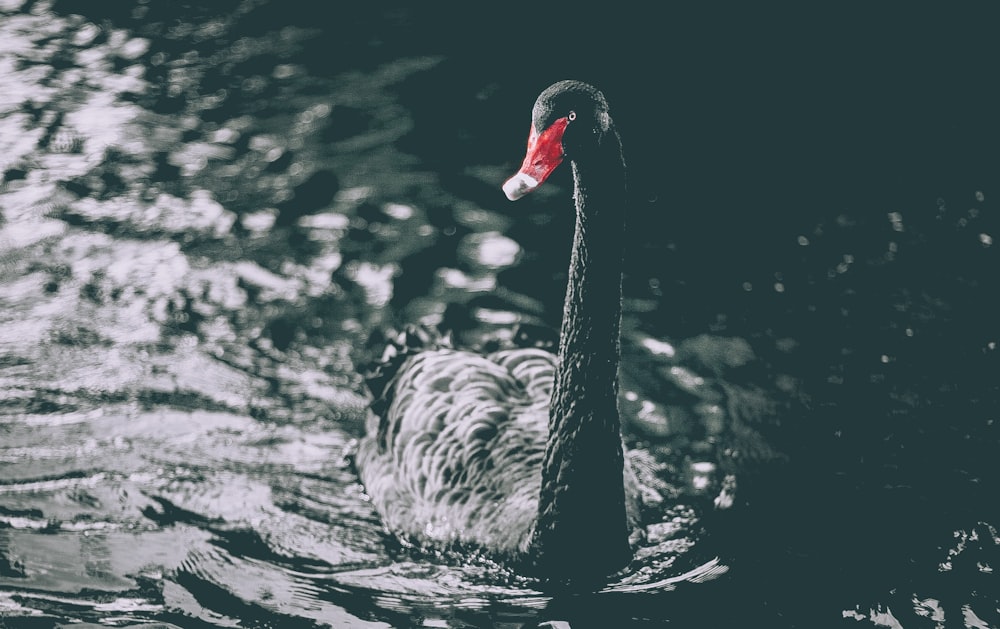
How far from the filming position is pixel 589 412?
13.7 feet

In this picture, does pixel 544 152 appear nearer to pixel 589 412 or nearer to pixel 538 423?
pixel 589 412

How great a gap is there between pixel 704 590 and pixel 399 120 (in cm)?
529

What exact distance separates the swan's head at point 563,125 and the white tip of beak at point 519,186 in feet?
0.22

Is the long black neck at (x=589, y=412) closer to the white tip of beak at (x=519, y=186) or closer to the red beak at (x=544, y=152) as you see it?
the red beak at (x=544, y=152)

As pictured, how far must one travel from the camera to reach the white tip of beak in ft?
11.2

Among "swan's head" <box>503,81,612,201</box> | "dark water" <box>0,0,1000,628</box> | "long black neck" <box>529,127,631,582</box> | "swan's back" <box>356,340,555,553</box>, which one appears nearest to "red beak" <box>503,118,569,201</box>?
"swan's head" <box>503,81,612,201</box>

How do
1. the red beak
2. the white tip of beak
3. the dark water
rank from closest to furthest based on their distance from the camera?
the white tip of beak, the red beak, the dark water

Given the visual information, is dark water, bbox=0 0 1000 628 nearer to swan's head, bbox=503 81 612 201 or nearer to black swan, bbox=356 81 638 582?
black swan, bbox=356 81 638 582

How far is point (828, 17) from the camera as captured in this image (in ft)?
34.2

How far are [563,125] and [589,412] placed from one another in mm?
1038

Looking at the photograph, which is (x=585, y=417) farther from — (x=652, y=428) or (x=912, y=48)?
(x=912, y=48)

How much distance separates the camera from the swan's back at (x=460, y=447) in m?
4.65

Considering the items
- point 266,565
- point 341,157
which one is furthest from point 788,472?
point 341,157

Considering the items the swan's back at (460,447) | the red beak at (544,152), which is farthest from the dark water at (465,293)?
the red beak at (544,152)
